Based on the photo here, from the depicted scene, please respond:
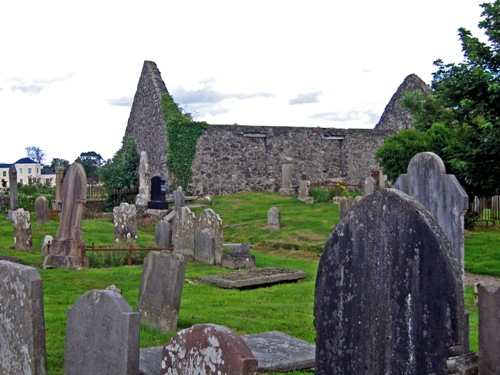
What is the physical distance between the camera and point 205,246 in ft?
48.8

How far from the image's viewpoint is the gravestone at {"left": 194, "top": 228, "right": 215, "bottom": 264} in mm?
14695

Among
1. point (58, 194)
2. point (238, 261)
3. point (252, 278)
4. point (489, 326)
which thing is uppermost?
point (58, 194)

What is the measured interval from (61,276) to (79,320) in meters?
7.08

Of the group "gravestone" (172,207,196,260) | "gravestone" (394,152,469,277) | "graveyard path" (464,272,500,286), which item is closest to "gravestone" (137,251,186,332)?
"gravestone" (394,152,469,277)

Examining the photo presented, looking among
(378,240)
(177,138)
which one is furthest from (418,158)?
(177,138)

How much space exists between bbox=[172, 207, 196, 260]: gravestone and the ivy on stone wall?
14.5 m

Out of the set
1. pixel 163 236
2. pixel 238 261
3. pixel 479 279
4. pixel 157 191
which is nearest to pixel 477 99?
pixel 479 279

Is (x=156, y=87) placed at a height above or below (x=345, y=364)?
above

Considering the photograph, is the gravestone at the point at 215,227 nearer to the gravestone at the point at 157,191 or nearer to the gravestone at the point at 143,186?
the gravestone at the point at 157,191

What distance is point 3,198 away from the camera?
96.5 ft

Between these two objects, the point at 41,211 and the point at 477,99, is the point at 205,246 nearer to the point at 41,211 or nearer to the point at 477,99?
the point at 477,99

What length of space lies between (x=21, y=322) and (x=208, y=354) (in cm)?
255

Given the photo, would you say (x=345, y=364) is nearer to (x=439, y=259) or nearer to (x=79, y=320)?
(x=439, y=259)

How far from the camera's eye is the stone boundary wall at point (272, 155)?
102ft
